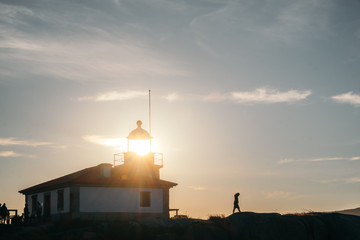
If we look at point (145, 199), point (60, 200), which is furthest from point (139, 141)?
point (60, 200)

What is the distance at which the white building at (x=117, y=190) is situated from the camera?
42.3 m

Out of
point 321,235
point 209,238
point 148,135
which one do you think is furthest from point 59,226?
point 321,235

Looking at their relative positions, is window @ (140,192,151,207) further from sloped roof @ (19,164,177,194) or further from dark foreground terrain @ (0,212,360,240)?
dark foreground terrain @ (0,212,360,240)

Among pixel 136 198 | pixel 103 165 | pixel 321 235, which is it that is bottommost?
pixel 321 235

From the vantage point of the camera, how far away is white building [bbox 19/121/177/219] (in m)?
42.3

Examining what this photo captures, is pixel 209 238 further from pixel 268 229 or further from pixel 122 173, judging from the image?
pixel 122 173

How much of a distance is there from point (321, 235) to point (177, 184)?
15.0 m

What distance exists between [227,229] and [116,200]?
11.6 m

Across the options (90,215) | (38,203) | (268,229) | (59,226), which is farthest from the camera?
(38,203)

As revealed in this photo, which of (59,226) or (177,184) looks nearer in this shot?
(59,226)

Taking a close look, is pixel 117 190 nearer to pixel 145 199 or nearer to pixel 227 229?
pixel 145 199

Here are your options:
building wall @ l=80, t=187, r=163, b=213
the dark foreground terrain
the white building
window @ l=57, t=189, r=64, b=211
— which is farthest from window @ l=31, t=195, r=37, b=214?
the dark foreground terrain

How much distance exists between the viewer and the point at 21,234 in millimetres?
34688

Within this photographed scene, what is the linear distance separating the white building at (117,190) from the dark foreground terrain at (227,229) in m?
5.39
